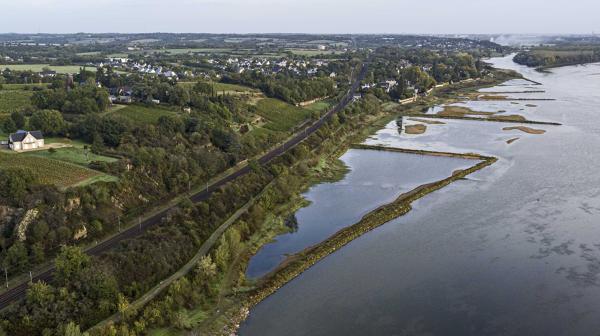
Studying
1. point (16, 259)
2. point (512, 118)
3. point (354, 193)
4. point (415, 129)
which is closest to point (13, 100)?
point (16, 259)

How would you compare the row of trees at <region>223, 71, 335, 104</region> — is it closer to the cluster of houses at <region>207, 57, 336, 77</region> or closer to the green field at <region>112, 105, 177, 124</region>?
the cluster of houses at <region>207, 57, 336, 77</region>

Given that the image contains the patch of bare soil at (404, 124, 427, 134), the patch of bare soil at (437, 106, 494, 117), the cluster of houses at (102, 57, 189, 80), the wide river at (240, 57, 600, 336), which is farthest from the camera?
the cluster of houses at (102, 57, 189, 80)

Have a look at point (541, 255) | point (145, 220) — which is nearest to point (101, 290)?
point (145, 220)

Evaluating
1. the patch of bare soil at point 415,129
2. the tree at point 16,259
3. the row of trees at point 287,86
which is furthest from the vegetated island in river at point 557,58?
the tree at point 16,259

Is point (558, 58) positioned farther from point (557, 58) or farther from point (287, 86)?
point (287, 86)

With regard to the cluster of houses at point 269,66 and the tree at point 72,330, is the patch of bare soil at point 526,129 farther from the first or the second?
the tree at point 72,330

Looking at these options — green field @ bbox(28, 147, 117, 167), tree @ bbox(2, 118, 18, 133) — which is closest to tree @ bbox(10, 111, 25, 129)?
tree @ bbox(2, 118, 18, 133)
